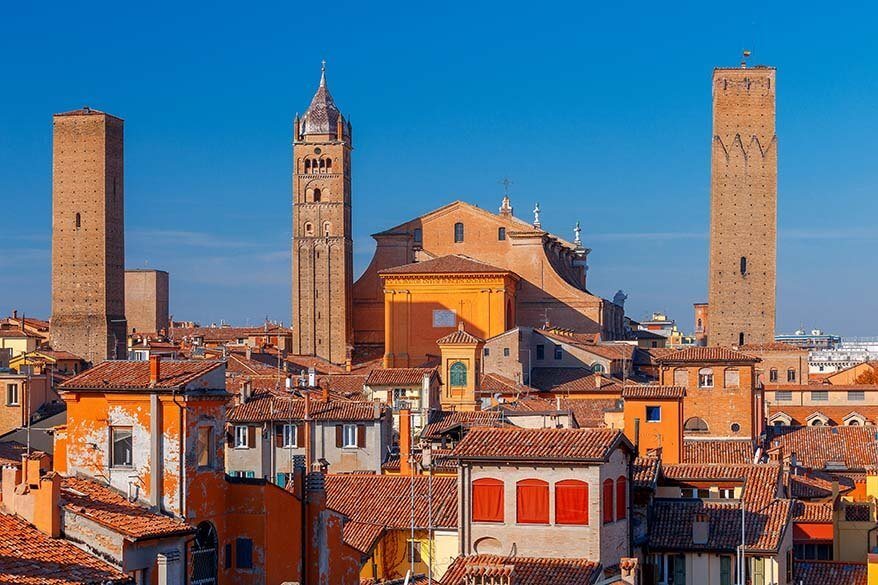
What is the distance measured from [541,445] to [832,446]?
69.8 ft

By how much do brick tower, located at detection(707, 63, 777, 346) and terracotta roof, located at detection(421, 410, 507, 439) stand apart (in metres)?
41.5

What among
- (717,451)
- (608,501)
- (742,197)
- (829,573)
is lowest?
(829,573)

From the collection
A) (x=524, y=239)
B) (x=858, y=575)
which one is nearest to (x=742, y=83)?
(x=524, y=239)

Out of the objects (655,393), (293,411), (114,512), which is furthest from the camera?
(293,411)

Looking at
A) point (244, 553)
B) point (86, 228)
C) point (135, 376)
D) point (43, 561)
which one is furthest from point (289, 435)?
point (86, 228)

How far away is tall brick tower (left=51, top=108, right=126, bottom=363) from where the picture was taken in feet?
272

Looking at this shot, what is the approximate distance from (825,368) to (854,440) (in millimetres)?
70015

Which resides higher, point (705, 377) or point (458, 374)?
point (705, 377)

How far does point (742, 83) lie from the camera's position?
77062mm

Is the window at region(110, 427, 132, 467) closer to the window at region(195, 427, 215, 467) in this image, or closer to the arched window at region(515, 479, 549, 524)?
the window at region(195, 427, 215, 467)

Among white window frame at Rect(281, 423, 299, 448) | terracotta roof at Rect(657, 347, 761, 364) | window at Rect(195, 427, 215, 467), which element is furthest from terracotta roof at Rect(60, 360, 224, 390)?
terracotta roof at Rect(657, 347, 761, 364)

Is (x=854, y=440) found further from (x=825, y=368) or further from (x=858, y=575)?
(x=825, y=368)

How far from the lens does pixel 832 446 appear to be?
38031 millimetres

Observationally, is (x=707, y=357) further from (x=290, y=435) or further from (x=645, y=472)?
(x=645, y=472)
